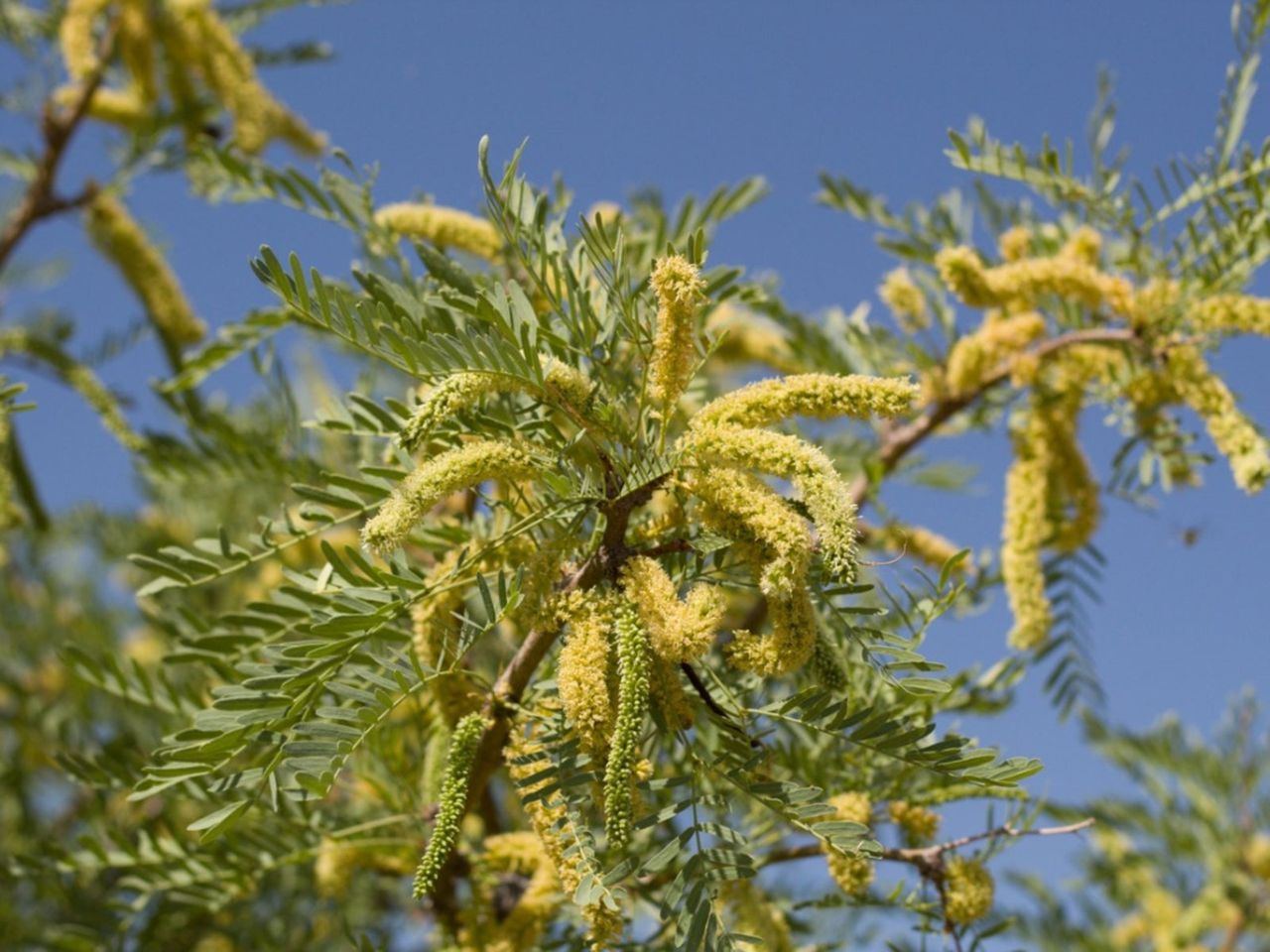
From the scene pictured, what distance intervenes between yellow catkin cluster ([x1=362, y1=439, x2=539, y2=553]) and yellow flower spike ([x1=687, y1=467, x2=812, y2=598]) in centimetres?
18

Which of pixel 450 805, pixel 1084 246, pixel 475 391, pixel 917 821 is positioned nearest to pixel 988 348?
pixel 1084 246

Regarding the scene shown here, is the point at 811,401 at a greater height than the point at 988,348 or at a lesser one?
lesser

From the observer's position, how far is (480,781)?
4.60 ft

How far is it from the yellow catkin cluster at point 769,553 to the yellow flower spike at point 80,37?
7.62 ft

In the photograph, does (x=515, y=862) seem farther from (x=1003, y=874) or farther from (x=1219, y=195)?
(x=1003, y=874)

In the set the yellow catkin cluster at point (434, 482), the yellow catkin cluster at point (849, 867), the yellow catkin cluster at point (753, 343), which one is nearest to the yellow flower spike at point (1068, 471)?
the yellow catkin cluster at point (753, 343)

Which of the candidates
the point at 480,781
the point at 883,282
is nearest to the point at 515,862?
the point at 480,781

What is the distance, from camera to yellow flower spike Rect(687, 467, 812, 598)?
3.49 ft

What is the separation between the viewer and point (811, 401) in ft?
3.78

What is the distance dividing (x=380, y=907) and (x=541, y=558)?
6.71 ft

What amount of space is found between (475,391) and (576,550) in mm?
245

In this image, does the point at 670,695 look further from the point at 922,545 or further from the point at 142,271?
the point at 142,271

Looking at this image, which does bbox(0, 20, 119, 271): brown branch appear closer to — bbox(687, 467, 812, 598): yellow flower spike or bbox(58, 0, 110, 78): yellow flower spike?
bbox(58, 0, 110, 78): yellow flower spike

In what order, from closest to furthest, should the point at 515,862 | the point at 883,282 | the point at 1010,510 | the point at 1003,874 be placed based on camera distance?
the point at 515,862 < the point at 1010,510 < the point at 883,282 < the point at 1003,874
